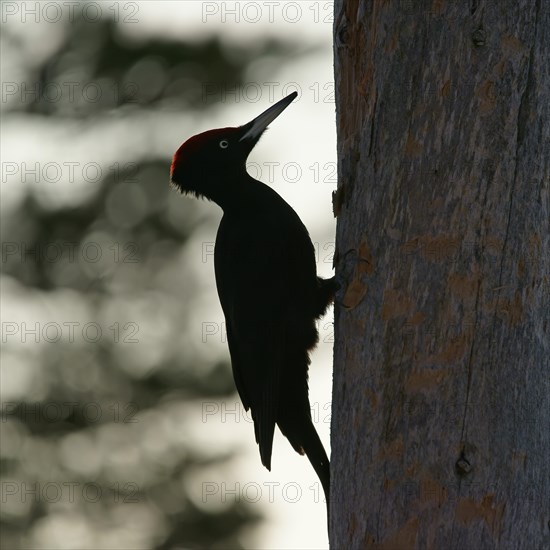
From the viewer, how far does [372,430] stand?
11.0ft

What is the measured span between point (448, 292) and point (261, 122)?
2328 millimetres

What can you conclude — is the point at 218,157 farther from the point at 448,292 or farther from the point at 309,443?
the point at 448,292

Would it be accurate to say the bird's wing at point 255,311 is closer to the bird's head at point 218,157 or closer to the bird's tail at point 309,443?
the bird's tail at point 309,443

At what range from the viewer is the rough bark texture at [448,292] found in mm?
3189

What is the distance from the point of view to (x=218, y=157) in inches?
217

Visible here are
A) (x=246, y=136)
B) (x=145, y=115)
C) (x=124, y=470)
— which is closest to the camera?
(x=246, y=136)

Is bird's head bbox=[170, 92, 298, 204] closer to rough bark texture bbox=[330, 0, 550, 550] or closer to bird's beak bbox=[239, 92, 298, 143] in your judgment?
bird's beak bbox=[239, 92, 298, 143]

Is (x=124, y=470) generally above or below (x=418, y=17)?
below

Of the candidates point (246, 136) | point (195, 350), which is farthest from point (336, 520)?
point (195, 350)

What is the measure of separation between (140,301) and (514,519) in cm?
702

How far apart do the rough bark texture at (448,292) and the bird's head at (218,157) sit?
6.06 ft

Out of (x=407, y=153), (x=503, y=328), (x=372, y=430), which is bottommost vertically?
(x=372, y=430)

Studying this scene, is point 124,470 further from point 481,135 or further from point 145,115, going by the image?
point 481,135

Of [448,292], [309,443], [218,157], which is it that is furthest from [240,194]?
[448,292]
